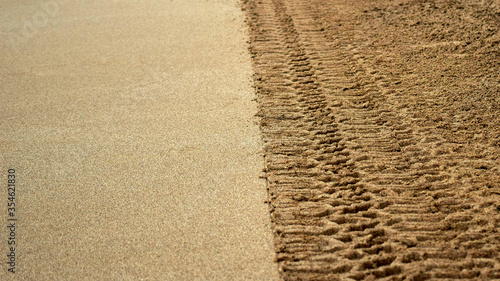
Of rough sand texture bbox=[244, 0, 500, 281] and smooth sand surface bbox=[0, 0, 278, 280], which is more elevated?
rough sand texture bbox=[244, 0, 500, 281]

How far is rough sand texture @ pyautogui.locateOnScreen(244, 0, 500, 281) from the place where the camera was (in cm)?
338

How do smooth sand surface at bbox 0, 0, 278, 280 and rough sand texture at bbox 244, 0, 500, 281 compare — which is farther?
smooth sand surface at bbox 0, 0, 278, 280

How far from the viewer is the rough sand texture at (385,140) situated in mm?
3377

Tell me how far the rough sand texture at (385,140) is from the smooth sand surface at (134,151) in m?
0.33

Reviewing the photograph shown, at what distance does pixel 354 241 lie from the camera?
11.4 ft

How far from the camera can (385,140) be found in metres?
4.59

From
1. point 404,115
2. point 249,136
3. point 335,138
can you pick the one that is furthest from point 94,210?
point 404,115

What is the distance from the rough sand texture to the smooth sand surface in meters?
0.33

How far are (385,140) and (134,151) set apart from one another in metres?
2.51

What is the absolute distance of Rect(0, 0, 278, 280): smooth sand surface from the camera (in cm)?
355

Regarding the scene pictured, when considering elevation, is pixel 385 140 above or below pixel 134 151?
above

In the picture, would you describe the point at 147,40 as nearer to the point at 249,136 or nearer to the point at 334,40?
the point at 334,40

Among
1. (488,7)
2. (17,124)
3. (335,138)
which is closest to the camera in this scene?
(335,138)

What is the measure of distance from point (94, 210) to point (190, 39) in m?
4.02
